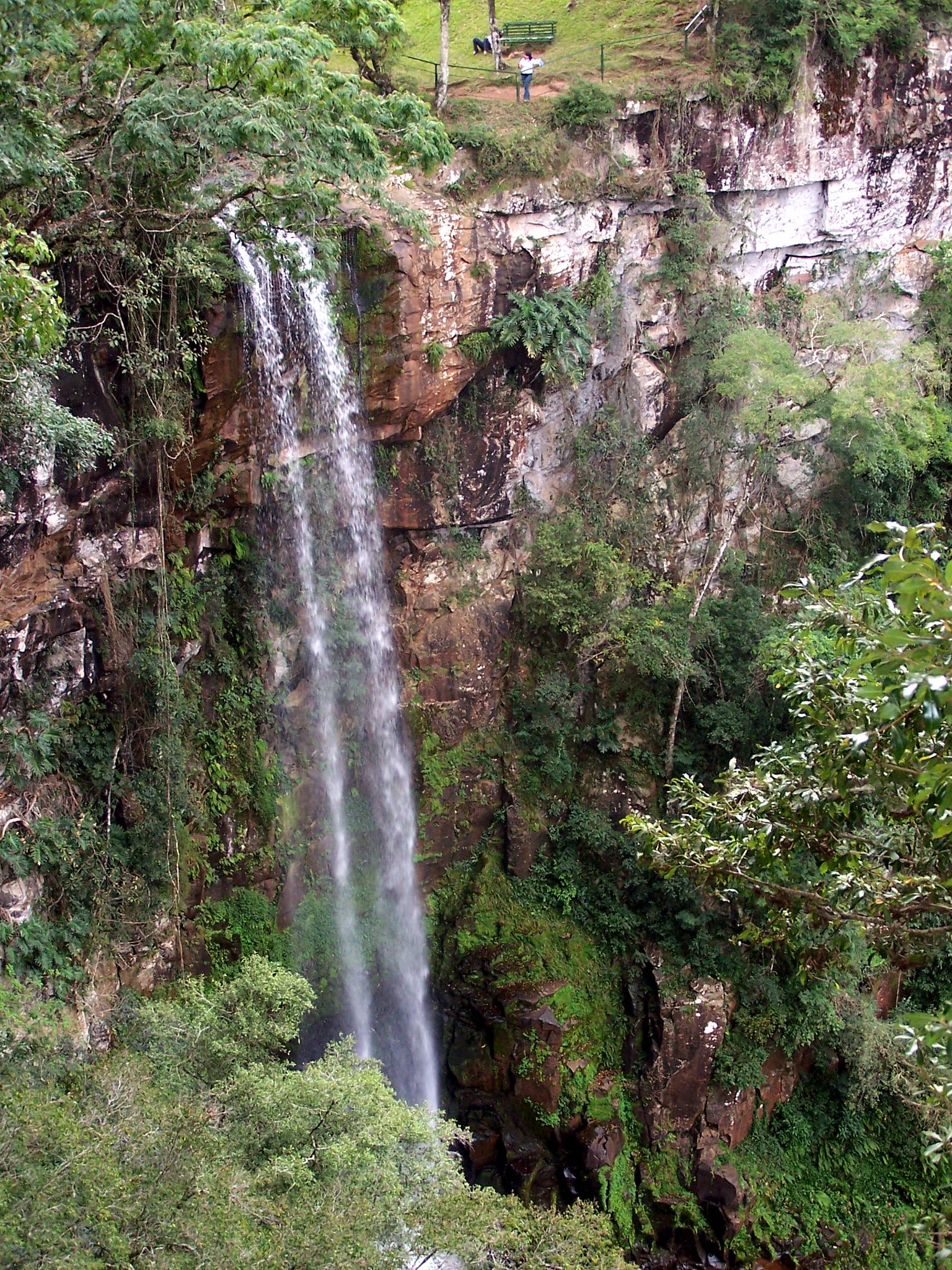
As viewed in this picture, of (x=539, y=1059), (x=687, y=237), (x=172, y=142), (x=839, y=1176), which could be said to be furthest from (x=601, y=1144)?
(x=687, y=237)

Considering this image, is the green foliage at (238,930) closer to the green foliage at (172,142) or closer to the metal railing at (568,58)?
the green foliage at (172,142)

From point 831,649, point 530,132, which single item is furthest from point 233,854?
point 530,132

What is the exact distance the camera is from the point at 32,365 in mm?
7504

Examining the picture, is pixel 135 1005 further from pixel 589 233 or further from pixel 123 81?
pixel 589 233

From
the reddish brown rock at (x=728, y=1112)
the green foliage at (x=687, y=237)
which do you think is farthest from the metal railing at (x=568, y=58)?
the reddish brown rock at (x=728, y=1112)

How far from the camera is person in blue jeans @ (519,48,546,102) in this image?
42.4 feet

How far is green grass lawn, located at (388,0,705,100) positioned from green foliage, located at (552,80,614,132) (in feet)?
1.79

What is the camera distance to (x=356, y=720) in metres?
13.1

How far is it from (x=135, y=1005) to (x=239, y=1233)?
13.3 ft

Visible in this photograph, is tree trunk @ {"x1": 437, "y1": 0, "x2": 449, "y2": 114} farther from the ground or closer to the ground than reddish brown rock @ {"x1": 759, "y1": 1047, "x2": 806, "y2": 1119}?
farther from the ground

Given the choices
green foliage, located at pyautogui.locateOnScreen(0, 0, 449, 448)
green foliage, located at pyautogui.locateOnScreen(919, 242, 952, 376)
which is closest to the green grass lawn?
green foliage, located at pyautogui.locateOnScreen(919, 242, 952, 376)

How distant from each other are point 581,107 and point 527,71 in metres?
1.11

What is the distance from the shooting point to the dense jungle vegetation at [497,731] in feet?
17.6

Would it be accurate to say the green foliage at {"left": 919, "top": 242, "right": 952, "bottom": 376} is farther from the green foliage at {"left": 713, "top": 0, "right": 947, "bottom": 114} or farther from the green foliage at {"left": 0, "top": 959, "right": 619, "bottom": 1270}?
the green foliage at {"left": 0, "top": 959, "right": 619, "bottom": 1270}
